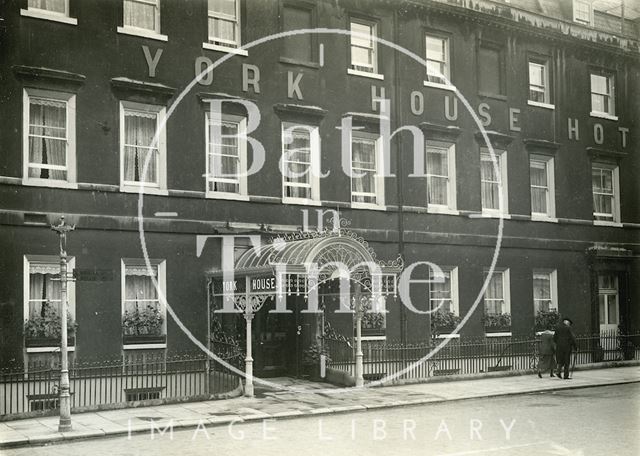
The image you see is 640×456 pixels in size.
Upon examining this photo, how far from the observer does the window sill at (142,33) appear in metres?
19.9

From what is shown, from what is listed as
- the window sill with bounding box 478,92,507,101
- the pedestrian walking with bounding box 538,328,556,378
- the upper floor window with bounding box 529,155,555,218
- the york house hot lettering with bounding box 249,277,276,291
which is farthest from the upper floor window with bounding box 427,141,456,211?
the york house hot lettering with bounding box 249,277,276,291

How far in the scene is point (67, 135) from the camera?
19.2 metres

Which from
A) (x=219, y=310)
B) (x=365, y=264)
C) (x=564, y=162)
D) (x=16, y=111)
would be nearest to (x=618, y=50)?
(x=564, y=162)

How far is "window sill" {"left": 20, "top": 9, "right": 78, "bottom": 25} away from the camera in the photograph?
18656 millimetres

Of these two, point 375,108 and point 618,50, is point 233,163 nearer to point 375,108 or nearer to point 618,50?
point 375,108

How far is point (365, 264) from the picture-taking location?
65.0ft

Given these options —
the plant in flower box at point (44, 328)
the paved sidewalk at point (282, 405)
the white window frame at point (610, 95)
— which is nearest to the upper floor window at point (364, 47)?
the paved sidewalk at point (282, 405)

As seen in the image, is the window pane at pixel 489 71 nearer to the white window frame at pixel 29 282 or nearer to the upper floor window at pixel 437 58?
the upper floor window at pixel 437 58

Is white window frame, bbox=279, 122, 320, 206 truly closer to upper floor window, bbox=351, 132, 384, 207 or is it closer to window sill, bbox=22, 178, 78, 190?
upper floor window, bbox=351, 132, 384, 207

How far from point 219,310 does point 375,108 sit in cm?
849

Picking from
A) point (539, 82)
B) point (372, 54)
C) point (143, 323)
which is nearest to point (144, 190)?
point (143, 323)

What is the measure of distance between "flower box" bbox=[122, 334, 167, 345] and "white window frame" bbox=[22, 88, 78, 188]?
162 inches

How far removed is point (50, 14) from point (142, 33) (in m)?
2.38

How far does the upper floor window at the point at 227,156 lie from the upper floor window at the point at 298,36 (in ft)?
9.34
